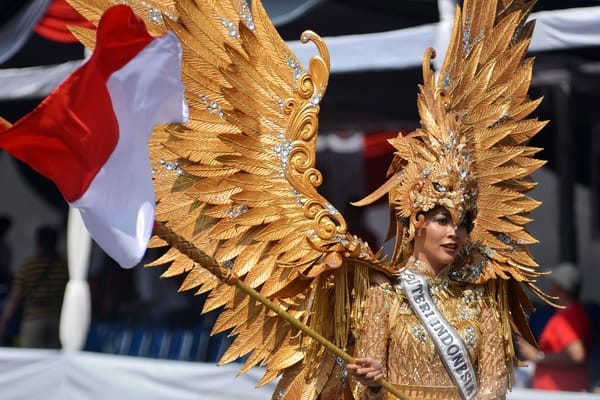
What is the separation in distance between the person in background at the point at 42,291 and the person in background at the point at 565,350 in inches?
153

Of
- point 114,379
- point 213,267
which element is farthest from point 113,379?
point 213,267

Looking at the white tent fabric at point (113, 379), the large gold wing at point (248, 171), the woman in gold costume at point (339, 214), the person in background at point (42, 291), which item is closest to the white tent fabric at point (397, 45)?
the person in background at point (42, 291)

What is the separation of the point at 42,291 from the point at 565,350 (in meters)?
4.15

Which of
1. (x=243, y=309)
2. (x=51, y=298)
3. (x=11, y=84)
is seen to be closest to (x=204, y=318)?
(x=51, y=298)

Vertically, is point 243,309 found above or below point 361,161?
below

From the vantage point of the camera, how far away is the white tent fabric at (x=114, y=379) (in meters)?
7.44

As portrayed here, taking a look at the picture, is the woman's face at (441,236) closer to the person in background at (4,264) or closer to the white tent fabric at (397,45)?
the white tent fabric at (397,45)

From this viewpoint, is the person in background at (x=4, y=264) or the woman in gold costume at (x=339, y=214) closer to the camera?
the woman in gold costume at (x=339, y=214)

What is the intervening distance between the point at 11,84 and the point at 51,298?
170 centimetres

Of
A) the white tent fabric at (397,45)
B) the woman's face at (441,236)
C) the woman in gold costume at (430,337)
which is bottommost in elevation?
the woman in gold costume at (430,337)

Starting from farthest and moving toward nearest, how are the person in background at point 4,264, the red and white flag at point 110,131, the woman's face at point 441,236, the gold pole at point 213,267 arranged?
the person in background at point 4,264 < the woman's face at point 441,236 < the gold pole at point 213,267 < the red and white flag at point 110,131

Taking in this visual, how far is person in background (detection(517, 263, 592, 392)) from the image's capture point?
7426mm

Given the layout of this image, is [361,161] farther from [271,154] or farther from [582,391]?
[271,154]

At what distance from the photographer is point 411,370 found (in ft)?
15.4
